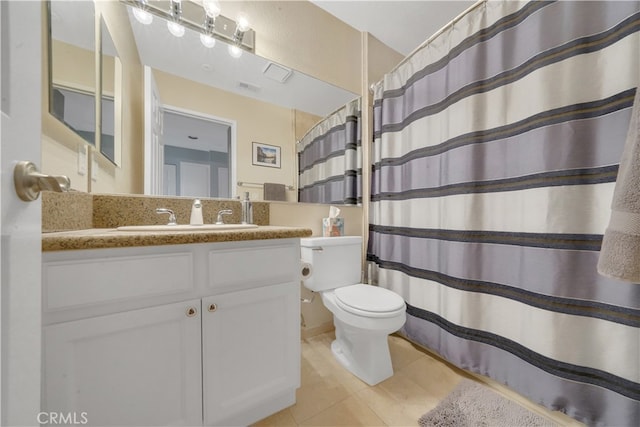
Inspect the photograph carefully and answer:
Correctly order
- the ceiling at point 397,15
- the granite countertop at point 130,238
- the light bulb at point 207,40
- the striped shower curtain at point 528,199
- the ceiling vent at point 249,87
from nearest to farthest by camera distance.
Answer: the granite countertop at point 130,238 < the striped shower curtain at point 528,199 < the light bulb at point 207,40 < the ceiling vent at point 249,87 < the ceiling at point 397,15

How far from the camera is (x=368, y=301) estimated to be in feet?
4.14

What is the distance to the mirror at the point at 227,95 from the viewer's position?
117 cm

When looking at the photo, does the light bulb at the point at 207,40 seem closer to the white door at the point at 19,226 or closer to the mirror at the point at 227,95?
the mirror at the point at 227,95

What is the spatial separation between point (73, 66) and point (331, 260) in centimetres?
141

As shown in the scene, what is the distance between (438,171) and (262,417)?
1.49m

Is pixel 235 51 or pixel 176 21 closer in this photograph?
pixel 176 21

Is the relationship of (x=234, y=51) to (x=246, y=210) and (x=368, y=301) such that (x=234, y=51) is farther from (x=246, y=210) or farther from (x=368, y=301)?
(x=368, y=301)

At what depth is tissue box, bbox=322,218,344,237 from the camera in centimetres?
165

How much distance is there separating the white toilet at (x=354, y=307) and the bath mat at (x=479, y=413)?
0.94ft

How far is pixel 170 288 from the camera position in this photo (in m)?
0.75

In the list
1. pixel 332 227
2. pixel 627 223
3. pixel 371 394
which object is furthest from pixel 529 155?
pixel 371 394

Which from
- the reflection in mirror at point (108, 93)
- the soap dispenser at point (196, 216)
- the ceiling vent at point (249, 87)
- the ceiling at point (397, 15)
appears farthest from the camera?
the ceiling at point (397, 15)

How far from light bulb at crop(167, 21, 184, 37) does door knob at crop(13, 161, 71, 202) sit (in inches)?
51.6

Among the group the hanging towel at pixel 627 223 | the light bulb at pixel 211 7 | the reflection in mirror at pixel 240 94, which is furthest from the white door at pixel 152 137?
the hanging towel at pixel 627 223
